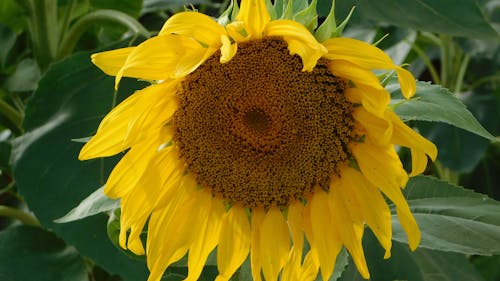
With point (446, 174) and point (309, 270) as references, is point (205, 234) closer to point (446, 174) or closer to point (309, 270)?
point (309, 270)

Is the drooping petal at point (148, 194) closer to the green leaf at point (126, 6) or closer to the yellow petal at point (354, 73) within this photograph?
the yellow petal at point (354, 73)

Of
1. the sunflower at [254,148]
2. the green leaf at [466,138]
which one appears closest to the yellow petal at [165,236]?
the sunflower at [254,148]

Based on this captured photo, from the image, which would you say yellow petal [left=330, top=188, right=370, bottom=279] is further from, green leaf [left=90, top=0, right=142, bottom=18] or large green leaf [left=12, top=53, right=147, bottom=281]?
green leaf [left=90, top=0, right=142, bottom=18]

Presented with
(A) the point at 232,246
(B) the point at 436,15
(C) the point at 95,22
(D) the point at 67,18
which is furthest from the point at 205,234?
(D) the point at 67,18

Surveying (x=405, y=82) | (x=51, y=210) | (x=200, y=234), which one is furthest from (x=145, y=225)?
(x=405, y=82)

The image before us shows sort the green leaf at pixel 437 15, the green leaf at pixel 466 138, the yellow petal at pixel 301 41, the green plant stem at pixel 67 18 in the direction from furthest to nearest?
the green leaf at pixel 466 138
the green plant stem at pixel 67 18
the green leaf at pixel 437 15
the yellow petal at pixel 301 41

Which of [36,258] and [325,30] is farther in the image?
[36,258]
